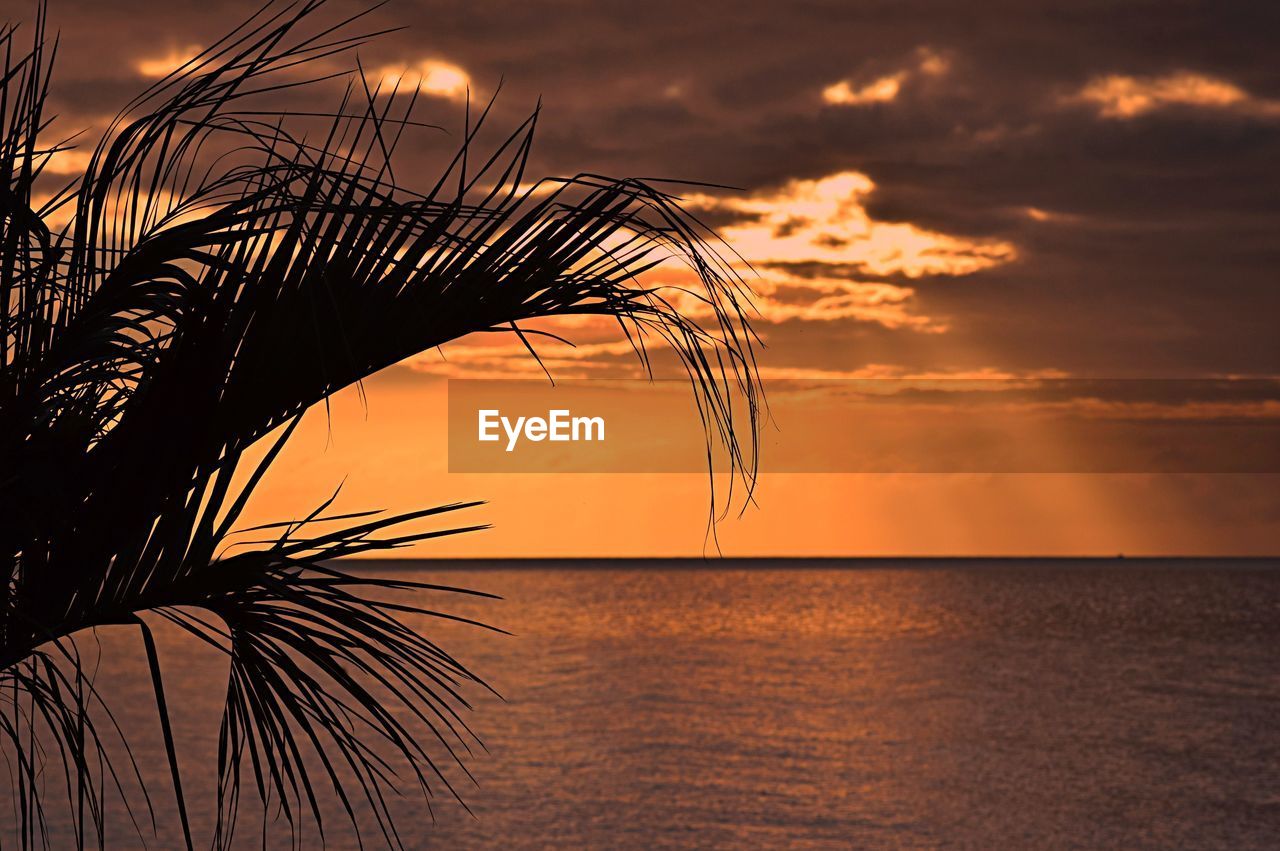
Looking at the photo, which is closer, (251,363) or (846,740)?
(251,363)

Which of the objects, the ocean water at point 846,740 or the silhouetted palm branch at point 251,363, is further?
the ocean water at point 846,740

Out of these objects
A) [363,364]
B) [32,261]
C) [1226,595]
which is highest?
[32,261]

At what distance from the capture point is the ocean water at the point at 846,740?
52.2ft

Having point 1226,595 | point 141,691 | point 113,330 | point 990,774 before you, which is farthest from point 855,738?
point 1226,595

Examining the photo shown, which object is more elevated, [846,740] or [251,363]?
[251,363]

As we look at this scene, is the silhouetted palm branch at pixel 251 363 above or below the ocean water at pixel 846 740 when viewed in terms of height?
above

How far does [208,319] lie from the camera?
2.25m

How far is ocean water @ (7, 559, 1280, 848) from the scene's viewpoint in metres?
15.9

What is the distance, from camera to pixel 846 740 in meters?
23.3

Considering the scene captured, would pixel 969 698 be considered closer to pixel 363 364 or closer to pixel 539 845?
pixel 539 845

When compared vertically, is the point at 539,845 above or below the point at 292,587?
below

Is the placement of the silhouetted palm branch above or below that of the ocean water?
above

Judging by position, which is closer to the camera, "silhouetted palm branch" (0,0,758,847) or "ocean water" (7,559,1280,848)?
"silhouetted palm branch" (0,0,758,847)

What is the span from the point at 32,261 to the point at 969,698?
31.1 metres
